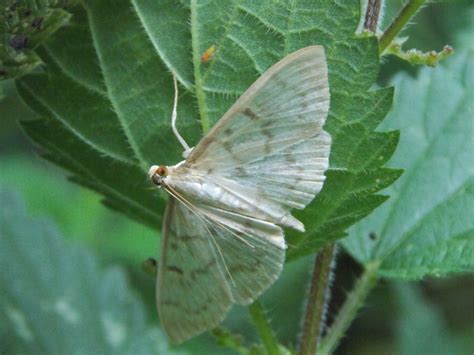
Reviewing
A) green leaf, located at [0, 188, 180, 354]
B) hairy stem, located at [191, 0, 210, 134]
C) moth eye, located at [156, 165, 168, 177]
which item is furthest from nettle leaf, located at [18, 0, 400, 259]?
green leaf, located at [0, 188, 180, 354]

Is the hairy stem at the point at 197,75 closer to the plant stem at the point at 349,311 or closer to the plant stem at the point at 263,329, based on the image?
the plant stem at the point at 263,329

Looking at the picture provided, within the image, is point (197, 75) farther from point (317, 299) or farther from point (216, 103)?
point (317, 299)

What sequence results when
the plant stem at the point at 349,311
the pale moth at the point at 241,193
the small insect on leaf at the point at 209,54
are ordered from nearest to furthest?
the pale moth at the point at 241,193
the small insect on leaf at the point at 209,54
the plant stem at the point at 349,311

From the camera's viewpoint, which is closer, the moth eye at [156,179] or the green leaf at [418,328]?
the moth eye at [156,179]

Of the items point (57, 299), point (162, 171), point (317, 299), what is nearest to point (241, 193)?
point (162, 171)

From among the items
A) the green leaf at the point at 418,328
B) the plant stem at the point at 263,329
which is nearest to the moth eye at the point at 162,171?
the plant stem at the point at 263,329

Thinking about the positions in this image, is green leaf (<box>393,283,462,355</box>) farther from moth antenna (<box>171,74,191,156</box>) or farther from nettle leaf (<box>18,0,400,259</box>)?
moth antenna (<box>171,74,191,156</box>)

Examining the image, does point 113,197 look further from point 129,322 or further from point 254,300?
point 129,322

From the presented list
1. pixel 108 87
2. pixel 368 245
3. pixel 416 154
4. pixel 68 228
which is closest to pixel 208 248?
pixel 108 87
